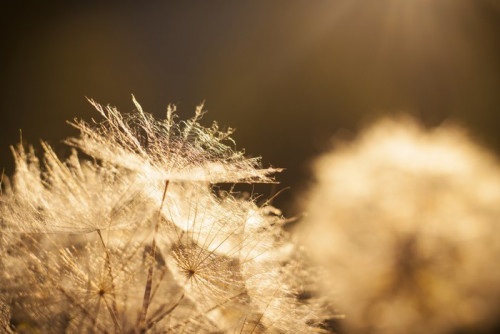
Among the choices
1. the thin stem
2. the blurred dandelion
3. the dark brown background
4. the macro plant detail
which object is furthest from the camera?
the dark brown background

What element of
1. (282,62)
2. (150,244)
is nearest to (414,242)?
(282,62)

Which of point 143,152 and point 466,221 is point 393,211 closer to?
point 466,221

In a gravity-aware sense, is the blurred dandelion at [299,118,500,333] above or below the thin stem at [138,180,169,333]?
above

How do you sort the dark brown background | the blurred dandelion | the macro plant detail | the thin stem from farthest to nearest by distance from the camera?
the dark brown background
the blurred dandelion
the macro plant detail
the thin stem

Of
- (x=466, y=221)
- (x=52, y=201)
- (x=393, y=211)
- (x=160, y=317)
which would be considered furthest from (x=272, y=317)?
(x=466, y=221)

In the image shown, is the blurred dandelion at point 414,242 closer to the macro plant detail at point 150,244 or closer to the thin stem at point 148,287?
the macro plant detail at point 150,244

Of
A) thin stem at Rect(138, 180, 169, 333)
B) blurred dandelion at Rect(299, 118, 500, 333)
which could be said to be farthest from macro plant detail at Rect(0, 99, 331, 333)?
blurred dandelion at Rect(299, 118, 500, 333)

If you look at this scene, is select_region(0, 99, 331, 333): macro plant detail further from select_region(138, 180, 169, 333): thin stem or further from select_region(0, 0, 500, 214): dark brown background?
select_region(0, 0, 500, 214): dark brown background
